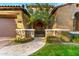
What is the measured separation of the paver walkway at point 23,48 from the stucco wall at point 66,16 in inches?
13.7

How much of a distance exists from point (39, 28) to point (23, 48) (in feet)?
1.14

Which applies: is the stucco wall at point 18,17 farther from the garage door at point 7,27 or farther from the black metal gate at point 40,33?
the black metal gate at point 40,33

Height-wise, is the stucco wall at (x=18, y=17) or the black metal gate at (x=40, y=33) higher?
the stucco wall at (x=18, y=17)

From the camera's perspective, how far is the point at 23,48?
2896 mm

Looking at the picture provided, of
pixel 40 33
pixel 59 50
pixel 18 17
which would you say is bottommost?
pixel 59 50

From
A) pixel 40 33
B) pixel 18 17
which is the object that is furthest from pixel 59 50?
pixel 18 17

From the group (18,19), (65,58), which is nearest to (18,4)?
(18,19)

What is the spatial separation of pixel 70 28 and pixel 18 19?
713mm

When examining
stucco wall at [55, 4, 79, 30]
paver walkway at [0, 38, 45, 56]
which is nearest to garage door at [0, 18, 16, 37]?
paver walkway at [0, 38, 45, 56]

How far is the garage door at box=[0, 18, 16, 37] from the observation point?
9.47 ft

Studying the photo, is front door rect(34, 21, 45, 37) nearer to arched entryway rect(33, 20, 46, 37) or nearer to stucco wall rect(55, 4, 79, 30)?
arched entryway rect(33, 20, 46, 37)

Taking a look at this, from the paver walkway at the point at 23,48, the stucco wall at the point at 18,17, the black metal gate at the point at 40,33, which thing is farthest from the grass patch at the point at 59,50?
the stucco wall at the point at 18,17

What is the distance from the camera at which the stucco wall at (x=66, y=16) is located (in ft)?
9.28

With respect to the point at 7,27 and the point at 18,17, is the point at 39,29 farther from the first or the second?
the point at 7,27
